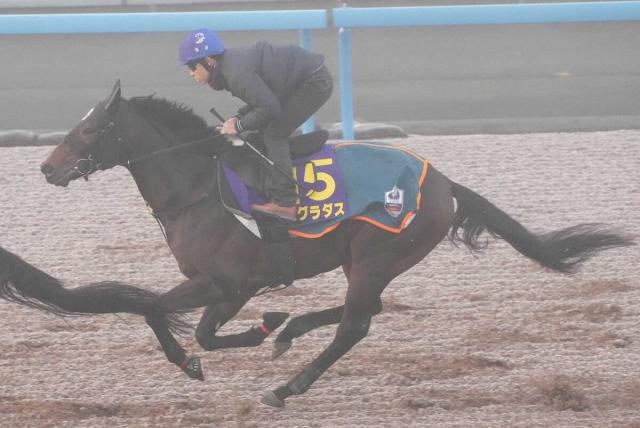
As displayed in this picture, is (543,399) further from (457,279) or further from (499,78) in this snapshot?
(499,78)

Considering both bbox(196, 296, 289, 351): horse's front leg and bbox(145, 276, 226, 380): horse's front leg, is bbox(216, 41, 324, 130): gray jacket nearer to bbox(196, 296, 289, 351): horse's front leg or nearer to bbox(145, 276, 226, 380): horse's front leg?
bbox(145, 276, 226, 380): horse's front leg

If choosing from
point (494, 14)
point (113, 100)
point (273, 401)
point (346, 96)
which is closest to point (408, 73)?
point (346, 96)

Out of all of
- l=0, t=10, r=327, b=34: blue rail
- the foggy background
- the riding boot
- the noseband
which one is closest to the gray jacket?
the riding boot

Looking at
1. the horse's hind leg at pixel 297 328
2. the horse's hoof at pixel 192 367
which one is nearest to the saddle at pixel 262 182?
the horse's hind leg at pixel 297 328

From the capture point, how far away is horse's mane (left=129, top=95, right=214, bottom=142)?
497cm

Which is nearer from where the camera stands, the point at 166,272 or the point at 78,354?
the point at 78,354

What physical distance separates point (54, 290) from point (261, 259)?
885 mm

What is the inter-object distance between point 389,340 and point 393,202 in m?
0.99

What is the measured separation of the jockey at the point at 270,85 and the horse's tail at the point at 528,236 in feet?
2.82

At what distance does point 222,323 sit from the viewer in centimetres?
504

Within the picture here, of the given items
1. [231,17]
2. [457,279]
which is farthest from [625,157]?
[231,17]

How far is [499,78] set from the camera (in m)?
11.5

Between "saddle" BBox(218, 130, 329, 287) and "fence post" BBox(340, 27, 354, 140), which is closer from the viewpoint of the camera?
"saddle" BBox(218, 130, 329, 287)

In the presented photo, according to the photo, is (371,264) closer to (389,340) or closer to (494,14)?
(389,340)
